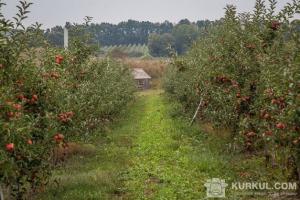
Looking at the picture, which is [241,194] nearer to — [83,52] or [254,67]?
[254,67]

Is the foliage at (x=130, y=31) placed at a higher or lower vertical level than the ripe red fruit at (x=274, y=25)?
higher

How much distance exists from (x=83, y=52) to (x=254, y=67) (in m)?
6.14

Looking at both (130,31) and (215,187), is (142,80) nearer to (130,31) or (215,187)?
(215,187)

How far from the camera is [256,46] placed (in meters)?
12.8

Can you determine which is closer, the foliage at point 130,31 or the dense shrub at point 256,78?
the dense shrub at point 256,78

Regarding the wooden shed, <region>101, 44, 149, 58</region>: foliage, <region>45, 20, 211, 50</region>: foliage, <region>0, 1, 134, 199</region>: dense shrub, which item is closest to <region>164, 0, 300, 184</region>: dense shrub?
<region>0, 1, 134, 199</region>: dense shrub

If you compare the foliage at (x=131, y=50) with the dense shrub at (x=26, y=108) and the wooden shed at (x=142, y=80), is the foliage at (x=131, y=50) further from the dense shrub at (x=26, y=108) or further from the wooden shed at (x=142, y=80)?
the dense shrub at (x=26, y=108)

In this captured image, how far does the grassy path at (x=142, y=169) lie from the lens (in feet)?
34.6

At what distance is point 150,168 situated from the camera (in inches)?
519

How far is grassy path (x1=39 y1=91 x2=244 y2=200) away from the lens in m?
10.6

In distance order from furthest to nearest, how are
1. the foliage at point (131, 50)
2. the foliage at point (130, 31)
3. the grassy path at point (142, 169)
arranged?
1. the foliage at point (130, 31)
2. the foliage at point (131, 50)
3. the grassy path at point (142, 169)

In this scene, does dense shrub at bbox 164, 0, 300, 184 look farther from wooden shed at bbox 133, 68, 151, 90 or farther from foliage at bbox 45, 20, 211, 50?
foliage at bbox 45, 20, 211, 50

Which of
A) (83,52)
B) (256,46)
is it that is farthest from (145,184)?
(83,52)

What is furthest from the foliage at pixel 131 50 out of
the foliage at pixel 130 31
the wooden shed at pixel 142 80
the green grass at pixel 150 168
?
the green grass at pixel 150 168
